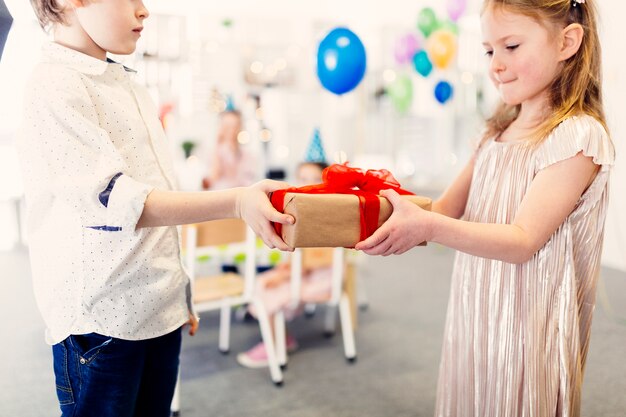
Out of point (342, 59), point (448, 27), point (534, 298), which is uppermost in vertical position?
point (448, 27)

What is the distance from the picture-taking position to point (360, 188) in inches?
41.9

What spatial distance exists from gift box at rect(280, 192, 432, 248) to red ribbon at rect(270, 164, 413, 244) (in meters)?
0.01

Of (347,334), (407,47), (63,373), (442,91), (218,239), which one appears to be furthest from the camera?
(407,47)

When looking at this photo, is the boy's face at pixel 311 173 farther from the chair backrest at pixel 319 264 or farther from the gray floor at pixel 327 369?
the gray floor at pixel 327 369

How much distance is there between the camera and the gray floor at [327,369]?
7.23ft

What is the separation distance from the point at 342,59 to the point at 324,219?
2.03 m

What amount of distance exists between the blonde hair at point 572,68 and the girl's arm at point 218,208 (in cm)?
53

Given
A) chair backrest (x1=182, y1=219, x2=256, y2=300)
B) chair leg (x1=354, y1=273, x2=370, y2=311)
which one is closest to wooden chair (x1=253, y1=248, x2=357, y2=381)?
chair backrest (x1=182, y1=219, x2=256, y2=300)

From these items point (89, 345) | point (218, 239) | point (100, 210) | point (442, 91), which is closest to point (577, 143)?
point (100, 210)

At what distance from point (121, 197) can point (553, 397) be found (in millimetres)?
890

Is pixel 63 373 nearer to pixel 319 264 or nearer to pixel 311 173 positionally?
pixel 319 264

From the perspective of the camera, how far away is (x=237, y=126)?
3.78m

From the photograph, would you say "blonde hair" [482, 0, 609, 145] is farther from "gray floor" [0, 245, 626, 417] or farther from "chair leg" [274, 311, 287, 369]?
"chair leg" [274, 311, 287, 369]

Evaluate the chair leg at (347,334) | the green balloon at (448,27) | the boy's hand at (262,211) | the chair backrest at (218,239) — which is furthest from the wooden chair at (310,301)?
the green balloon at (448,27)
